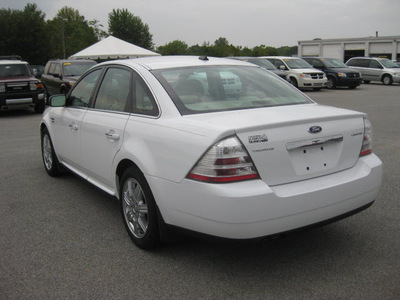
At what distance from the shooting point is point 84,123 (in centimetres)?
457

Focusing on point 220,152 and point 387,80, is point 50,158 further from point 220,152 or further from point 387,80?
point 387,80

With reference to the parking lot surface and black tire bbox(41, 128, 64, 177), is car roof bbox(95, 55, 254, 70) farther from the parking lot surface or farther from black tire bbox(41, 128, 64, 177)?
black tire bbox(41, 128, 64, 177)

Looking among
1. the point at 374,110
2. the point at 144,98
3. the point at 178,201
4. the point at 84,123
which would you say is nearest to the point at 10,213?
the point at 84,123

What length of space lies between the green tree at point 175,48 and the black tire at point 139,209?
13431 centimetres

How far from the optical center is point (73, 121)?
488cm

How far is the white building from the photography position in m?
59.6

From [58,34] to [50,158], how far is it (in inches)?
2766

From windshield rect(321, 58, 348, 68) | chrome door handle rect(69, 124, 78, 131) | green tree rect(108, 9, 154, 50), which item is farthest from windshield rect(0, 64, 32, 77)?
green tree rect(108, 9, 154, 50)

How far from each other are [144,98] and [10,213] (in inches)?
82.8

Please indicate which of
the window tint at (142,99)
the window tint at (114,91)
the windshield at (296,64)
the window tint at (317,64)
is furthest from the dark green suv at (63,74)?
the window tint at (317,64)

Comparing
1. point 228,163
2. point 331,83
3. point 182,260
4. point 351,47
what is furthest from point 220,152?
A: point 351,47

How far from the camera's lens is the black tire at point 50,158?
5.80 metres

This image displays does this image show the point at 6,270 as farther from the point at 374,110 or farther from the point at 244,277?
the point at 374,110

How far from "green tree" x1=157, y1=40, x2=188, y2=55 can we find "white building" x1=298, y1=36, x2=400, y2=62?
78.2 m
